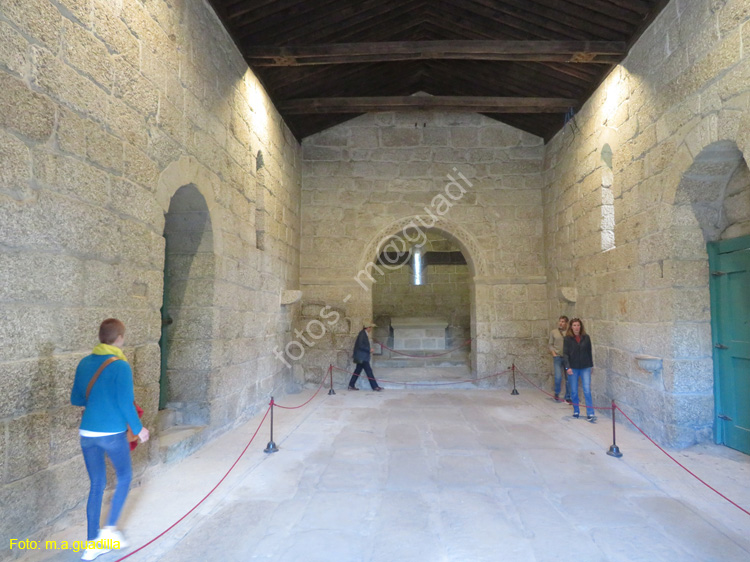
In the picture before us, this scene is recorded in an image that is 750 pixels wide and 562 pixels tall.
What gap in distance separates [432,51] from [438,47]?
2.9 inches

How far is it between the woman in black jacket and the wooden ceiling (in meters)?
2.93

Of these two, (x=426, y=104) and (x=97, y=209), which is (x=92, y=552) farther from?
(x=426, y=104)

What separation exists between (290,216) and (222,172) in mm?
2385

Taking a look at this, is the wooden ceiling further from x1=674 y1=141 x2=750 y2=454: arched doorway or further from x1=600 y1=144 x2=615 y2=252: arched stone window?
x1=674 y1=141 x2=750 y2=454: arched doorway

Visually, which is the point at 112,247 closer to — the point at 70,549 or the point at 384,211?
the point at 70,549

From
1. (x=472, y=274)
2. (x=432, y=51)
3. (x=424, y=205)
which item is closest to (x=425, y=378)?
(x=472, y=274)

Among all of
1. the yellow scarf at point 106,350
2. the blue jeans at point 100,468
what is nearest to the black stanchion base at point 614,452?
the blue jeans at point 100,468

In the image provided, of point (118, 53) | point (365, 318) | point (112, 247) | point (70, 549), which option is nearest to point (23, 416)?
point (70, 549)

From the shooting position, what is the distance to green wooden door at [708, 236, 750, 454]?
3.65 meters

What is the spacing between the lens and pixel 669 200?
3.91 metres

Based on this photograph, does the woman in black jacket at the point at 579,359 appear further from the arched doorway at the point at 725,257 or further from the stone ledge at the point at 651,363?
the arched doorway at the point at 725,257

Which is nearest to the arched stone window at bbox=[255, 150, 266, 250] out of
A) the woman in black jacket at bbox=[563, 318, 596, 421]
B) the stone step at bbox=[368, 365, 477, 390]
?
the stone step at bbox=[368, 365, 477, 390]

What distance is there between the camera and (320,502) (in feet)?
9.27

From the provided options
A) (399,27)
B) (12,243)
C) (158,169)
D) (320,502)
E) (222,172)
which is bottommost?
(320,502)
